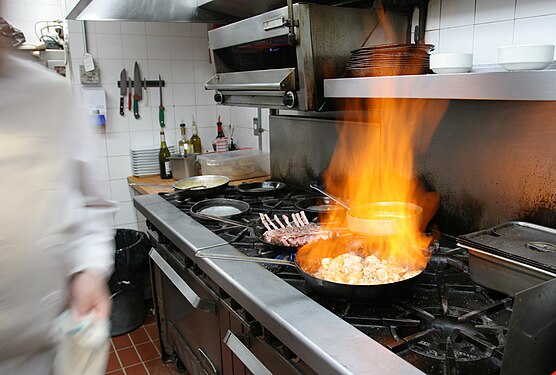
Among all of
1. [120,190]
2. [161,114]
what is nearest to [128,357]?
[120,190]

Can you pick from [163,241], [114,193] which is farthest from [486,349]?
[114,193]

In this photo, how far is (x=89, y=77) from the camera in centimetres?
305

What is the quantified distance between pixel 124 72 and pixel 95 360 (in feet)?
8.49

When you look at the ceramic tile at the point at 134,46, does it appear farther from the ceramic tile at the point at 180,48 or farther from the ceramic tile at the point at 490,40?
the ceramic tile at the point at 490,40

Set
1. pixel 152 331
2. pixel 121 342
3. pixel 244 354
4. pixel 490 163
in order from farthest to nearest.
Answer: pixel 152 331 → pixel 121 342 → pixel 490 163 → pixel 244 354

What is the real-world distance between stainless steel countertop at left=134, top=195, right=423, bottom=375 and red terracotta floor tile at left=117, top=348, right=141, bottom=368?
4.05 ft

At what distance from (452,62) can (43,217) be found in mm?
1089

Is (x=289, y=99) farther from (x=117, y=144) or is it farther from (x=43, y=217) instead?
(x=117, y=144)

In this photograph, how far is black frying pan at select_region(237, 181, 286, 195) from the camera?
7.38 ft

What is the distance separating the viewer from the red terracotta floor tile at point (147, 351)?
2559 mm

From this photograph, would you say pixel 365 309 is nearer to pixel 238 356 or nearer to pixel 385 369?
pixel 385 369

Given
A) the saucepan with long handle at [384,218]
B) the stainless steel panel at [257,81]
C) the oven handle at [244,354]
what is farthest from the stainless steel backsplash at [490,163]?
the oven handle at [244,354]

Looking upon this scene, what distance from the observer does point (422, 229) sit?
164 cm

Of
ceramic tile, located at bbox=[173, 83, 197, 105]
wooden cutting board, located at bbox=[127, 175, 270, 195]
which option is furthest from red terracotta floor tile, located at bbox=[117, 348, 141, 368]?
ceramic tile, located at bbox=[173, 83, 197, 105]
